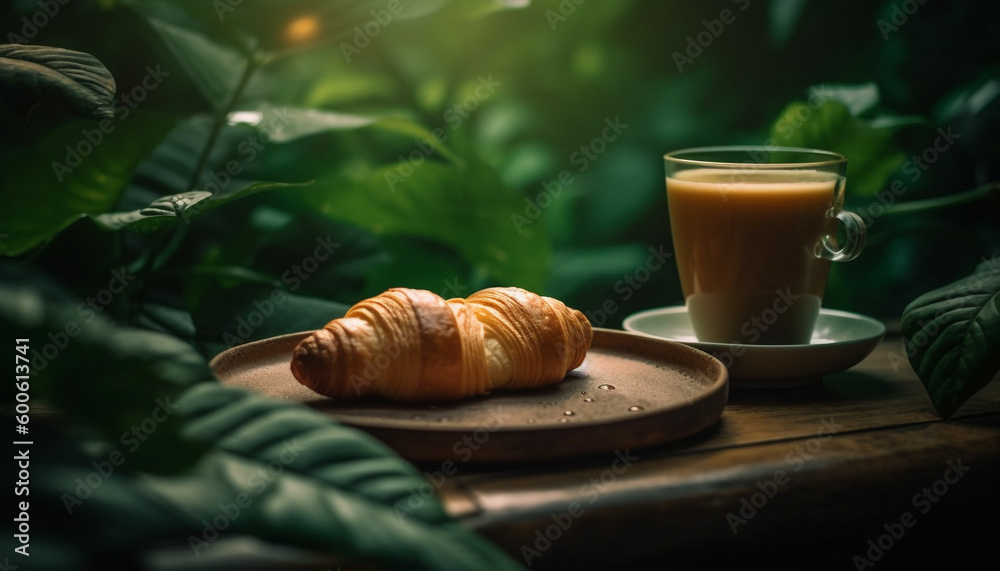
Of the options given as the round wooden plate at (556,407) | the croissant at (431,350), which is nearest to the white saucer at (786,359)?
the round wooden plate at (556,407)

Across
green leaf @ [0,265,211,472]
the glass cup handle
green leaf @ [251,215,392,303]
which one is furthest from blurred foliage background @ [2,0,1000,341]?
green leaf @ [0,265,211,472]

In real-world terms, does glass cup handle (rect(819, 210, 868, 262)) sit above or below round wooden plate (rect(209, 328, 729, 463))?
above

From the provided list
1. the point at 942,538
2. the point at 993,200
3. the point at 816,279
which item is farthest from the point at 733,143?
the point at 942,538

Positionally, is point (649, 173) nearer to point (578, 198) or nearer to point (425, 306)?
point (578, 198)

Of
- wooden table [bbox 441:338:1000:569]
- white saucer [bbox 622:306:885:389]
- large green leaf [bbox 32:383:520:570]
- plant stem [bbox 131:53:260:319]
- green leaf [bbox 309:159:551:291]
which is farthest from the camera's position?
green leaf [bbox 309:159:551:291]

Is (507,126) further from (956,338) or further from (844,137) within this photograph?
(956,338)

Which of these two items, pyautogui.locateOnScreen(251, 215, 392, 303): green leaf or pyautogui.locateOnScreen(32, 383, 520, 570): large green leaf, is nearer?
pyautogui.locateOnScreen(32, 383, 520, 570): large green leaf

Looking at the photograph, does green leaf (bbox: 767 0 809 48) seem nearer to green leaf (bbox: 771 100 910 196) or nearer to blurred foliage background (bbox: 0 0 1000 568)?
blurred foliage background (bbox: 0 0 1000 568)
